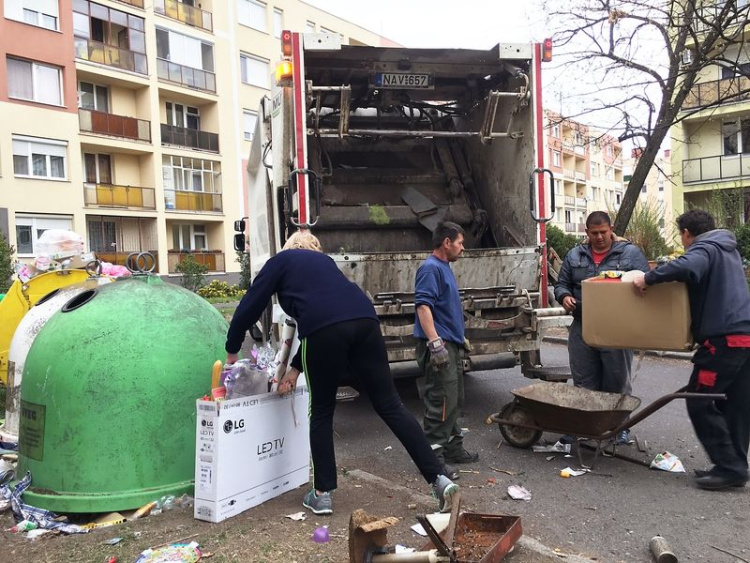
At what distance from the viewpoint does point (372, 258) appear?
5641 millimetres

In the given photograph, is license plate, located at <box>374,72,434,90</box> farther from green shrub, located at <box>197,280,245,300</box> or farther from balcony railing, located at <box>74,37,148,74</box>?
balcony railing, located at <box>74,37,148,74</box>

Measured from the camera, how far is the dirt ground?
2.88 metres

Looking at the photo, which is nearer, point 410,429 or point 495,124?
point 410,429

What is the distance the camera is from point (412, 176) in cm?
736

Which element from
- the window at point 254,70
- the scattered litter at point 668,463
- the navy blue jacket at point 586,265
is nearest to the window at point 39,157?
the window at point 254,70

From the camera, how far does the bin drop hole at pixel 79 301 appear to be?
3762 millimetres

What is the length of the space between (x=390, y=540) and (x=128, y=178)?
88.8 feet

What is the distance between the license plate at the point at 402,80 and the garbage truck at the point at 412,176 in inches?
0.5

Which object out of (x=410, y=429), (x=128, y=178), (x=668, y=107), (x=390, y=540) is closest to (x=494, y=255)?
(x=410, y=429)

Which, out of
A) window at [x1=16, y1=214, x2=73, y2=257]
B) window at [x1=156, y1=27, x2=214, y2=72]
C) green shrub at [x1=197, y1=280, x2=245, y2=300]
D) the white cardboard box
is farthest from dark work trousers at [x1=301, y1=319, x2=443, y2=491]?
window at [x1=156, y1=27, x2=214, y2=72]

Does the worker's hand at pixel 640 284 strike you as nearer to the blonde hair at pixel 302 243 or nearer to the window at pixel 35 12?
the blonde hair at pixel 302 243

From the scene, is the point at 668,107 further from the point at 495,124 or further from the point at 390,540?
the point at 390,540

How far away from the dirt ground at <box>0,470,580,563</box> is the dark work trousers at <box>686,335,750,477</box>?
5.08 ft

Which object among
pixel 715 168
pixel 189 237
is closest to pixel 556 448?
pixel 715 168
